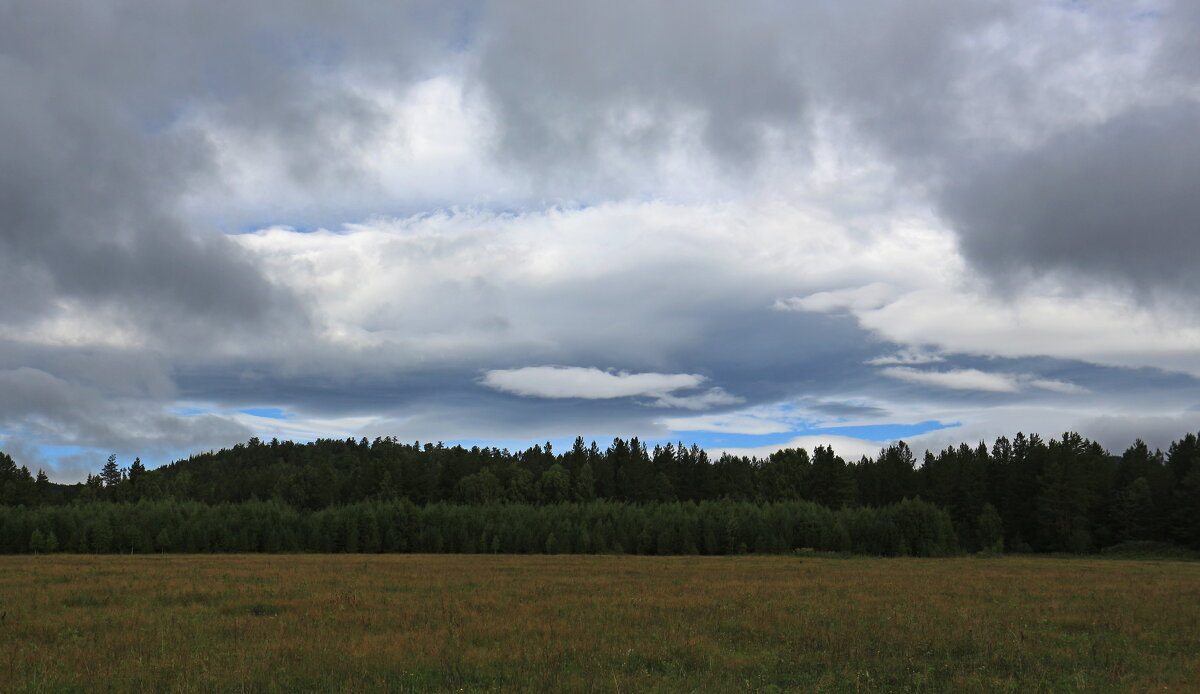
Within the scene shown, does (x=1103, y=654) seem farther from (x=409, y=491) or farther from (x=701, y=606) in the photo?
(x=409, y=491)

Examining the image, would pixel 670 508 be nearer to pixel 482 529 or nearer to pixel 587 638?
pixel 482 529

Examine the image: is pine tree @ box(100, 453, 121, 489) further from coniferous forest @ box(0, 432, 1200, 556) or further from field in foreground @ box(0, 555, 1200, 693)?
field in foreground @ box(0, 555, 1200, 693)

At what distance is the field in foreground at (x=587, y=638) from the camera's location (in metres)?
13.1

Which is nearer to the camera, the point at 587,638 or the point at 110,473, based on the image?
the point at 587,638

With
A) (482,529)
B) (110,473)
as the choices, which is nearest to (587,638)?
(482,529)

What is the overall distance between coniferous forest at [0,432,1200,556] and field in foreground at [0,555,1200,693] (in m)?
51.2

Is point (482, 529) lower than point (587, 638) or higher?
lower

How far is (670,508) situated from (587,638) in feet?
241

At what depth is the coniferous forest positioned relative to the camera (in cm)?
7862

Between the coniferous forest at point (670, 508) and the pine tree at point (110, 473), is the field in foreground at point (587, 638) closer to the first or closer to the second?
the coniferous forest at point (670, 508)

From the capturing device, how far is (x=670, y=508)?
292 ft

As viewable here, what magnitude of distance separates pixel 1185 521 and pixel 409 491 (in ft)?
360

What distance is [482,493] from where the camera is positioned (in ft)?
415

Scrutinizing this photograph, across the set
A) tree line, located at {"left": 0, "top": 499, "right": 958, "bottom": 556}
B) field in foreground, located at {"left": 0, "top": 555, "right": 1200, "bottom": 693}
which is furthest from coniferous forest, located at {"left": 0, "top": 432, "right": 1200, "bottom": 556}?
field in foreground, located at {"left": 0, "top": 555, "right": 1200, "bottom": 693}
